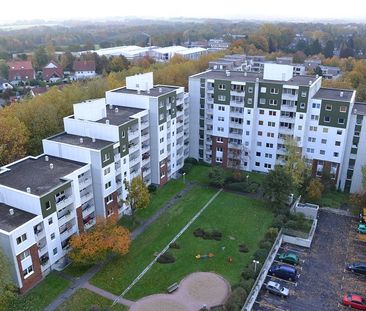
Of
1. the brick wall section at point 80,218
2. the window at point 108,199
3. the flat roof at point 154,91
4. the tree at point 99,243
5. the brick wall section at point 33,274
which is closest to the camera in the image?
the brick wall section at point 33,274

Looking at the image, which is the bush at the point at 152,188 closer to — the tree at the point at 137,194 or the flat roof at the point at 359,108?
the tree at the point at 137,194

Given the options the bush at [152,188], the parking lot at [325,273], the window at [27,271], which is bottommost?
the parking lot at [325,273]

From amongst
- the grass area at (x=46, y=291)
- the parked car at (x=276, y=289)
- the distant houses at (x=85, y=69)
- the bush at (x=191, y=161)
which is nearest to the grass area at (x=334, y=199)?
the parked car at (x=276, y=289)

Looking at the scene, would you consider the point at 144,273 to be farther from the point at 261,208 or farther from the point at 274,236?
the point at 261,208

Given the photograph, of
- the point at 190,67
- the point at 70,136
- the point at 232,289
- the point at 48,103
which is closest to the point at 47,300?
the point at 232,289

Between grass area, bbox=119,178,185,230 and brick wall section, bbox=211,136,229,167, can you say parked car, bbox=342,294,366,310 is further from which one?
brick wall section, bbox=211,136,229,167

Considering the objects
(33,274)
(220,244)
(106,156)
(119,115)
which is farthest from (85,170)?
(220,244)

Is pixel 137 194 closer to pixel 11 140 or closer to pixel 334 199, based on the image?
pixel 11 140
